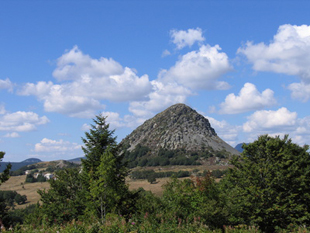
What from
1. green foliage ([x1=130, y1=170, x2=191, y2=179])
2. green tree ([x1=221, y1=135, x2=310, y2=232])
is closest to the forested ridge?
green tree ([x1=221, y1=135, x2=310, y2=232])

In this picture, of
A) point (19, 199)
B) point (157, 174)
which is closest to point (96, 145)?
point (19, 199)

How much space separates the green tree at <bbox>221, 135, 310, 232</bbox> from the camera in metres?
27.2

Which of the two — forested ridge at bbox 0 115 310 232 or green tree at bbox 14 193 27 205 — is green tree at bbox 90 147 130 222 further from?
green tree at bbox 14 193 27 205

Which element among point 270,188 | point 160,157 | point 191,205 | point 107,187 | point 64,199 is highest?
point 160,157

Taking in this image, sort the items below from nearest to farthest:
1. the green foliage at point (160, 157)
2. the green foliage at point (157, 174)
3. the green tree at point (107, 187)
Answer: the green tree at point (107, 187)
the green foliage at point (157, 174)
the green foliage at point (160, 157)

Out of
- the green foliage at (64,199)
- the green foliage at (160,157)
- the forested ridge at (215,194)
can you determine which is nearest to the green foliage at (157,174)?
the green foliage at (160,157)

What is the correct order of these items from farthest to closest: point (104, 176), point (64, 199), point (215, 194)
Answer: point (64, 199) → point (215, 194) → point (104, 176)

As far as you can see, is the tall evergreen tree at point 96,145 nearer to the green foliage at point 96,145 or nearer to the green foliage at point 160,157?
the green foliage at point 96,145

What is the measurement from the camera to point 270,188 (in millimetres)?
27641

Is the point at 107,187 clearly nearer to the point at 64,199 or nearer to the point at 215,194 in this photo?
the point at 215,194

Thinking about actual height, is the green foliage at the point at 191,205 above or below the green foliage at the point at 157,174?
above

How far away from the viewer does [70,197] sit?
113ft

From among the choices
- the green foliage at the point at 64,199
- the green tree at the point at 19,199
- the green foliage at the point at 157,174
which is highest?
the green foliage at the point at 64,199

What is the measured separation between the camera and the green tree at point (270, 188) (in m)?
27.2
